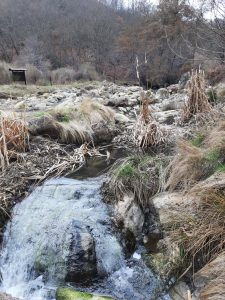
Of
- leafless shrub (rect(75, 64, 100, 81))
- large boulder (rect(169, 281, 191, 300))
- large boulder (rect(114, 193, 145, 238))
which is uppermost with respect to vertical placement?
large boulder (rect(114, 193, 145, 238))

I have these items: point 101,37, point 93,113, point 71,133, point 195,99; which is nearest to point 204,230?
point 71,133

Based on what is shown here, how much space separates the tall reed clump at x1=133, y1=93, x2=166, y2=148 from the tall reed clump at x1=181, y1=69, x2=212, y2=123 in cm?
115

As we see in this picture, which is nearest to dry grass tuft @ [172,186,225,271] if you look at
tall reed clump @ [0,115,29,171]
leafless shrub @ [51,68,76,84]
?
tall reed clump @ [0,115,29,171]

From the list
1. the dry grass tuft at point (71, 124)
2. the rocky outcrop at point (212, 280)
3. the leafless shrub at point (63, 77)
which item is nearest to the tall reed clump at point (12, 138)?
the dry grass tuft at point (71, 124)

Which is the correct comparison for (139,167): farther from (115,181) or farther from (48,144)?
(48,144)

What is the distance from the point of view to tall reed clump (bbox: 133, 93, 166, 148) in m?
5.71

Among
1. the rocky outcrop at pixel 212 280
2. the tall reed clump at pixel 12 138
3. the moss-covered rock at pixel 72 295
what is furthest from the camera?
the tall reed clump at pixel 12 138

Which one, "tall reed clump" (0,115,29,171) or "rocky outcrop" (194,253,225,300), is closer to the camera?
"rocky outcrop" (194,253,225,300)

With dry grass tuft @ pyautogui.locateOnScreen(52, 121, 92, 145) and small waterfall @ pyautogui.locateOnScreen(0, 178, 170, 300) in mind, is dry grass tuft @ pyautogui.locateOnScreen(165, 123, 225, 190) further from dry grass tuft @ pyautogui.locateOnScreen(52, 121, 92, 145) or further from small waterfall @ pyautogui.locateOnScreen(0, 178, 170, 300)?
dry grass tuft @ pyautogui.locateOnScreen(52, 121, 92, 145)

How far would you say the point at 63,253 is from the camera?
324 centimetres

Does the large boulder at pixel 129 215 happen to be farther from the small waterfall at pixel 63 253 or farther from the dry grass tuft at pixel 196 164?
the dry grass tuft at pixel 196 164

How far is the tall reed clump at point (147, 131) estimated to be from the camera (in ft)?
18.7

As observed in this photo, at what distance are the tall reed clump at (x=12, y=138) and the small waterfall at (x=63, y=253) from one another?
3.34 ft

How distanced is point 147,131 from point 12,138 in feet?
6.78
